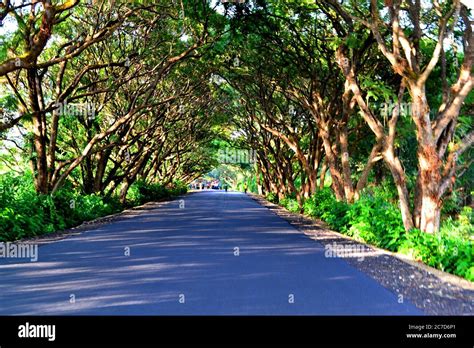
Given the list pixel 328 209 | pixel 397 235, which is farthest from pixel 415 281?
pixel 328 209

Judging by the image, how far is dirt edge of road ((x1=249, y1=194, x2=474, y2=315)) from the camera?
23.3 feet

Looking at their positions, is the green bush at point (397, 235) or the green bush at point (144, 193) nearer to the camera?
the green bush at point (397, 235)

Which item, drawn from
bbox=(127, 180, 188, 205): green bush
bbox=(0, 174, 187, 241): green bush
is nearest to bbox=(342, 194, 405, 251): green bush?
bbox=(0, 174, 187, 241): green bush

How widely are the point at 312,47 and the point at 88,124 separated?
454 inches

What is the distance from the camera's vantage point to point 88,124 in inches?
1023

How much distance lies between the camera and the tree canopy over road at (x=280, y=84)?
41.4 feet

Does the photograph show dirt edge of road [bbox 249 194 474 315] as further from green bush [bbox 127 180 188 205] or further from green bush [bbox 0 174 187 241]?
green bush [bbox 127 180 188 205]

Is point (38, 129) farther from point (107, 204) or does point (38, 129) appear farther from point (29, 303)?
point (29, 303)

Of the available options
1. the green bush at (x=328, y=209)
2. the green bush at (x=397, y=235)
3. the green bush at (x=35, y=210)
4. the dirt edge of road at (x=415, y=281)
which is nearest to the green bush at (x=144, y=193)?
the green bush at (x=35, y=210)

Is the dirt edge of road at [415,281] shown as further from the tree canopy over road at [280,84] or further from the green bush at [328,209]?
the green bush at [328,209]

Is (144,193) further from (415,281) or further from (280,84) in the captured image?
(415,281)

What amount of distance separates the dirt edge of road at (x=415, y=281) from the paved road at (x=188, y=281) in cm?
27

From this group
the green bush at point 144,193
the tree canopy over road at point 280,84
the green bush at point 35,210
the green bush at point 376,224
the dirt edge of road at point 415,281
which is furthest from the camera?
the green bush at point 144,193
